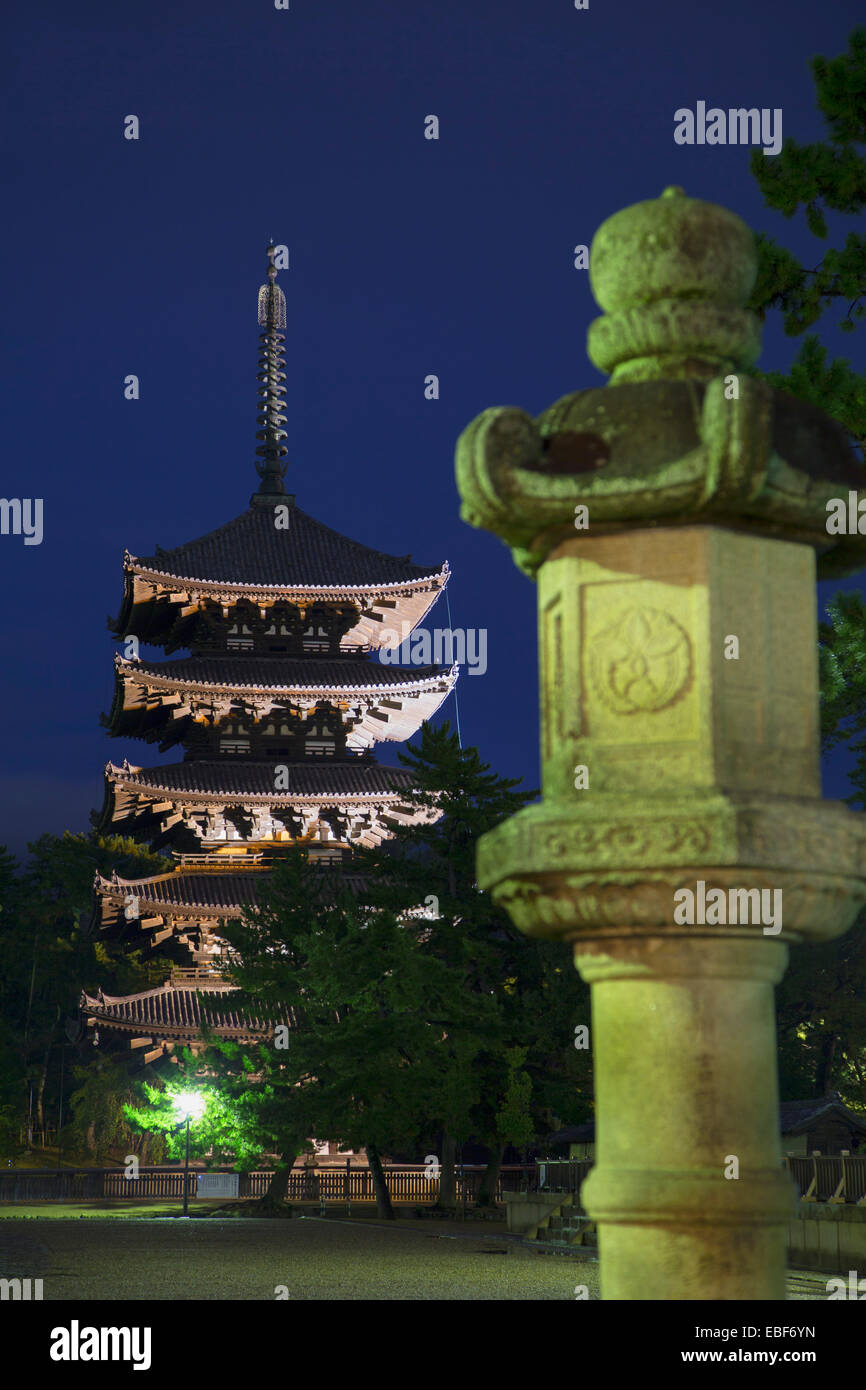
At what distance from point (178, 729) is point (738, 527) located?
48606mm

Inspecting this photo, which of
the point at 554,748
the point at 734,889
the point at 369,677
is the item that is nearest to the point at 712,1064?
the point at 734,889

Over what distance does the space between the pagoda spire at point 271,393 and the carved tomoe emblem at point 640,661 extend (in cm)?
5035

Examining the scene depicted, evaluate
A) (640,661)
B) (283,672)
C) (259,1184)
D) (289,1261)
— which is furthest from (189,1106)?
(640,661)

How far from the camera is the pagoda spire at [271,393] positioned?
56.8 meters

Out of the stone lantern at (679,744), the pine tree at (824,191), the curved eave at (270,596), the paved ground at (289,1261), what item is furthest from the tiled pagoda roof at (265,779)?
the stone lantern at (679,744)

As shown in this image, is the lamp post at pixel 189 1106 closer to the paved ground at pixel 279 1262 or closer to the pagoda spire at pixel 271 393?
the paved ground at pixel 279 1262

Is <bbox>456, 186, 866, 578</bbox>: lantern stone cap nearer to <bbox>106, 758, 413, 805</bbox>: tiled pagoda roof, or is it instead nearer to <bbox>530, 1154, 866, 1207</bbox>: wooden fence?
<bbox>530, 1154, 866, 1207</bbox>: wooden fence

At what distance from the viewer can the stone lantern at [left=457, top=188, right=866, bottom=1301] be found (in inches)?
231

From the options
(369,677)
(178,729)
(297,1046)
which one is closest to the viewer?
(297,1046)

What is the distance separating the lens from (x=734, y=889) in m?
5.86

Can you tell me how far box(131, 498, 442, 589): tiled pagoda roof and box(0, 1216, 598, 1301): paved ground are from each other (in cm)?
2227

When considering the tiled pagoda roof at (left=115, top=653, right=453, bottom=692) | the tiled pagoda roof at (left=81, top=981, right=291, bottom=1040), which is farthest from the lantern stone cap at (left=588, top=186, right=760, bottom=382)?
the tiled pagoda roof at (left=115, top=653, right=453, bottom=692)

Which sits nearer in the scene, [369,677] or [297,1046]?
[297,1046]
